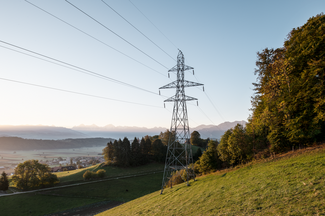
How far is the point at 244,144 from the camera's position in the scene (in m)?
28.7

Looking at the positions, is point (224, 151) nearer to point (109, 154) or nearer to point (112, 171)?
point (112, 171)

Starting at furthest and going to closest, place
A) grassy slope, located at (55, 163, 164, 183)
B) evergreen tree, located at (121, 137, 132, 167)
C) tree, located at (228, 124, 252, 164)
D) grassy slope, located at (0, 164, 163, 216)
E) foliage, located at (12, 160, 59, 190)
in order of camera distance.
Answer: evergreen tree, located at (121, 137, 132, 167), grassy slope, located at (55, 163, 164, 183), foliage, located at (12, 160, 59, 190), grassy slope, located at (0, 164, 163, 216), tree, located at (228, 124, 252, 164)

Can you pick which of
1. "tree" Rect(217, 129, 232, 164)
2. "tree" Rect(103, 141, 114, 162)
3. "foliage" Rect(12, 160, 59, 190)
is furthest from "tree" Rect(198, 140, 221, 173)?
"tree" Rect(103, 141, 114, 162)

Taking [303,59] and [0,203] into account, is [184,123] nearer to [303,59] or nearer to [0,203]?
[303,59]

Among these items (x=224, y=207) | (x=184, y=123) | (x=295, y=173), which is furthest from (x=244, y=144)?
(x=224, y=207)

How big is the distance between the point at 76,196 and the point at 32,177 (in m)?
17.8

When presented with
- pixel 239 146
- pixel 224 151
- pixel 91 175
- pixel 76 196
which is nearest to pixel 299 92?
pixel 239 146

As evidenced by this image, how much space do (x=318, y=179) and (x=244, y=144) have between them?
18652 mm

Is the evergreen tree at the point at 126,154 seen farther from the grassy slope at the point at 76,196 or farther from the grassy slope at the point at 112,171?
the grassy slope at the point at 76,196

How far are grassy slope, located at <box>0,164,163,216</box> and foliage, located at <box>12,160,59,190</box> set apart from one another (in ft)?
17.4

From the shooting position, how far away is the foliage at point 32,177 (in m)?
44.6

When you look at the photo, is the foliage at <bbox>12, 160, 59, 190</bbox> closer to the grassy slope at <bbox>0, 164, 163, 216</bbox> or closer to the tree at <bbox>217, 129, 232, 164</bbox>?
the grassy slope at <bbox>0, 164, 163, 216</bbox>

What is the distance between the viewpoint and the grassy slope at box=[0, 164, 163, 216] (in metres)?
33.5

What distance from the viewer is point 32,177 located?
45250mm
